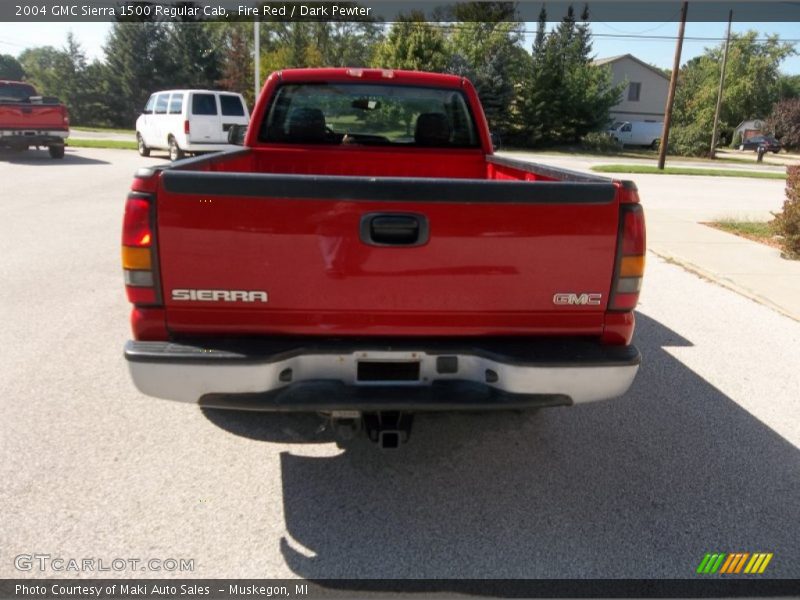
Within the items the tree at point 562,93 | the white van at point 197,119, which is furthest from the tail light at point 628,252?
the tree at point 562,93

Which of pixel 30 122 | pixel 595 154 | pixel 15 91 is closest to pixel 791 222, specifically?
pixel 30 122

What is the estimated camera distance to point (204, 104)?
19.6 metres

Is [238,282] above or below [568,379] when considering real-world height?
above

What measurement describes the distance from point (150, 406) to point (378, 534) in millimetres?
1896

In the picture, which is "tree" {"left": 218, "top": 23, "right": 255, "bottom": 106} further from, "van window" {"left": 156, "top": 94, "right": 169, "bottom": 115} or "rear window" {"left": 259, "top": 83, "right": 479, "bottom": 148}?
"rear window" {"left": 259, "top": 83, "right": 479, "bottom": 148}

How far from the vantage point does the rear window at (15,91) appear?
19.6 m

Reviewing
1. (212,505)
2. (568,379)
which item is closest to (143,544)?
(212,505)

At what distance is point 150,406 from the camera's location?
4.09m

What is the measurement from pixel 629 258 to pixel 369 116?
3208 mm

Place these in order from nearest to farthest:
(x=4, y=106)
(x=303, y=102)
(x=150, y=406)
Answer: (x=150, y=406) < (x=303, y=102) < (x=4, y=106)

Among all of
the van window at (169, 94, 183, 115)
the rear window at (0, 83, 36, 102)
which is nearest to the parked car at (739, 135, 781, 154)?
the van window at (169, 94, 183, 115)

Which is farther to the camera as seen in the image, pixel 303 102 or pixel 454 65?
pixel 454 65

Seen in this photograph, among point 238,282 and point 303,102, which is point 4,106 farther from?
point 238,282

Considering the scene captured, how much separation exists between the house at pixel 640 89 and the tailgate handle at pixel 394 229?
60.9 m
